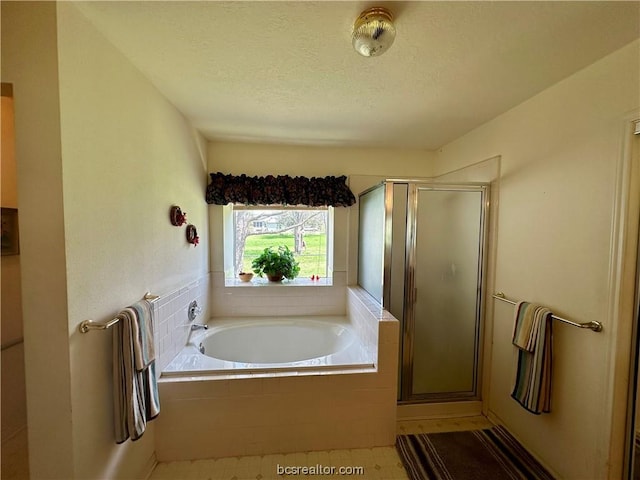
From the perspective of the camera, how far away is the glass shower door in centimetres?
206

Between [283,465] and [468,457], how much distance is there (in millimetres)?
1177

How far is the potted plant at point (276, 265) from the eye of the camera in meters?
2.78

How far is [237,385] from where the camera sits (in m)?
1.65

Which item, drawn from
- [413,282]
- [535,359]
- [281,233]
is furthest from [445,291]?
[281,233]

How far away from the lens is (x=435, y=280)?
212 cm

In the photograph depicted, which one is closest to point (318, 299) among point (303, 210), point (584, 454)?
point (303, 210)

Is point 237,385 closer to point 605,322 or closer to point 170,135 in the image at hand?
point 170,135

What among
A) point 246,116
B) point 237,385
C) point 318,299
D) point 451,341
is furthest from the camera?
point 318,299

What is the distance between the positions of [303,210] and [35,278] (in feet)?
7.17

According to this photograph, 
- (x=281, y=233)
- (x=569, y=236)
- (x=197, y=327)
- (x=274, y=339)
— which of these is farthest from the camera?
(x=281, y=233)

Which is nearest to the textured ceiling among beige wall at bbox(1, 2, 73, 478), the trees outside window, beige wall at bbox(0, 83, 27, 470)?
beige wall at bbox(1, 2, 73, 478)

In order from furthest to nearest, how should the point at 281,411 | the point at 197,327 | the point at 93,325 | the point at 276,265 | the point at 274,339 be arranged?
the point at 276,265 < the point at 274,339 < the point at 197,327 < the point at 281,411 < the point at 93,325

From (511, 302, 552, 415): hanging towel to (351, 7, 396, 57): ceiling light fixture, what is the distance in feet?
5.31

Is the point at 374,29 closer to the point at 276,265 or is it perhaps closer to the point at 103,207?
the point at 103,207
